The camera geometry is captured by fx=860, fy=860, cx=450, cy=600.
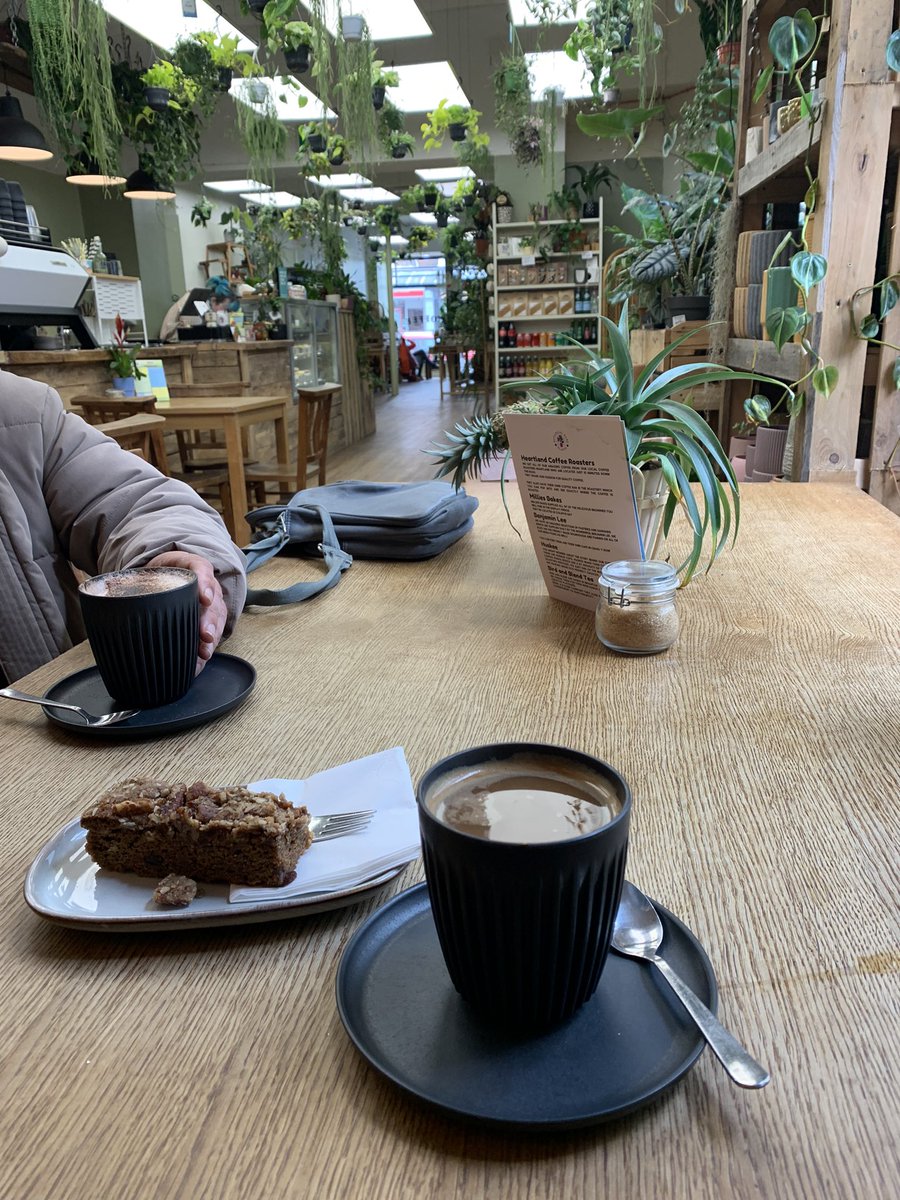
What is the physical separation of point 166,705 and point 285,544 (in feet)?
1.79

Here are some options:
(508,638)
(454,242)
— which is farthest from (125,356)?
(454,242)

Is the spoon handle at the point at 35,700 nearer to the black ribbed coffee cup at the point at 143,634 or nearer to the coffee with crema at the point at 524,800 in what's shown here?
the black ribbed coffee cup at the point at 143,634

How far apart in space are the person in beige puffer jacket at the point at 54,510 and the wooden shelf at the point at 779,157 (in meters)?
1.83

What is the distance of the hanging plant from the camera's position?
2.48 meters

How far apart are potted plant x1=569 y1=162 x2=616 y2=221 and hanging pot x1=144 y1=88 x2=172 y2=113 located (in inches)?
190

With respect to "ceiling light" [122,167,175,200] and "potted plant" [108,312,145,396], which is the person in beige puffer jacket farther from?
"ceiling light" [122,167,175,200]

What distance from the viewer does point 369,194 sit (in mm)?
12867

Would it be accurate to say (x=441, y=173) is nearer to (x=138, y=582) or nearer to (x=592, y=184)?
(x=592, y=184)

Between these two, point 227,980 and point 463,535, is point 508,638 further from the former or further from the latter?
point 227,980

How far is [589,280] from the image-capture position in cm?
891

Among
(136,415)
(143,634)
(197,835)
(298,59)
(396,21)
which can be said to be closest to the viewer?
(197,835)

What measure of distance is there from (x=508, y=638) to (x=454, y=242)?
37.5 feet

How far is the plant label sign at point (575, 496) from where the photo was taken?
0.98 meters

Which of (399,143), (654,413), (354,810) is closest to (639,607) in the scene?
(654,413)
